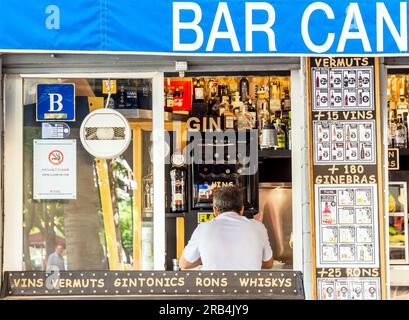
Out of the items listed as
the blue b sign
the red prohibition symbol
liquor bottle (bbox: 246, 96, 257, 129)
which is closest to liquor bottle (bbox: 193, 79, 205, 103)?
liquor bottle (bbox: 246, 96, 257, 129)

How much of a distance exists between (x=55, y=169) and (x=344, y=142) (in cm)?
238

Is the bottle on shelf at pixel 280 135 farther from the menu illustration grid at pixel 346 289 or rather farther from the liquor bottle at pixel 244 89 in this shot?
the menu illustration grid at pixel 346 289

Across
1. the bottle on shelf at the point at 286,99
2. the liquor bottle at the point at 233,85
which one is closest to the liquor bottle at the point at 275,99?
the bottle on shelf at the point at 286,99

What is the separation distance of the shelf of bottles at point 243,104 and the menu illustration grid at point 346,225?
3.70ft

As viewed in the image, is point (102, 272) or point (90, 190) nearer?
point (102, 272)

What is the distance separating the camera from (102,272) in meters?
6.62

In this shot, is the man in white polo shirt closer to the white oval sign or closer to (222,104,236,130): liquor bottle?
the white oval sign

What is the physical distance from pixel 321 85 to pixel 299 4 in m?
0.84

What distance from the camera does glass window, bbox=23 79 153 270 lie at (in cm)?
712

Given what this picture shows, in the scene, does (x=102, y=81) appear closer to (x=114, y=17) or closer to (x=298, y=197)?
(x=114, y=17)

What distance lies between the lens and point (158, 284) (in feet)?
22.0

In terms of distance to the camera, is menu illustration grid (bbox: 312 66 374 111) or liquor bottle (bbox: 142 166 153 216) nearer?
menu illustration grid (bbox: 312 66 374 111)

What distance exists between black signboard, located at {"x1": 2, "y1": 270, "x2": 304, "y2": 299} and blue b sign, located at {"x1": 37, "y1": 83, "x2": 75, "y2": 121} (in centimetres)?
133
